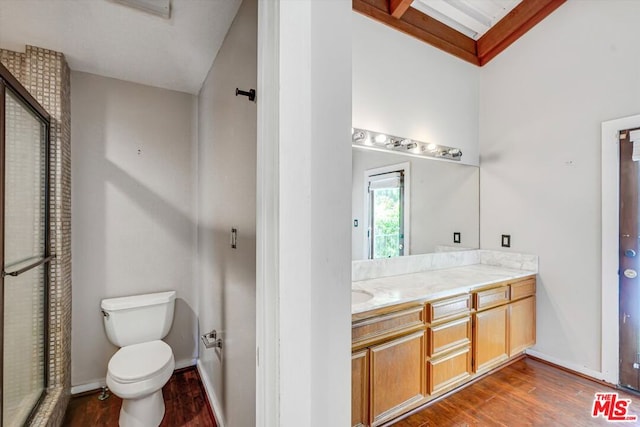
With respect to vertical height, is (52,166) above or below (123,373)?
above

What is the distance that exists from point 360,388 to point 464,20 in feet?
10.4

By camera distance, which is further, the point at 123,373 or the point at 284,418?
the point at 123,373

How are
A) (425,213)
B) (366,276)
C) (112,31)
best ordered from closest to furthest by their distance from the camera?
(112,31) → (366,276) → (425,213)

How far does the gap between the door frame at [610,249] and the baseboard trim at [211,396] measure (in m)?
2.79

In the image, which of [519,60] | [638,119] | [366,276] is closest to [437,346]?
[366,276]

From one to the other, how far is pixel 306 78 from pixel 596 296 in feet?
9.57

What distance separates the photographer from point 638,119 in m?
2.09

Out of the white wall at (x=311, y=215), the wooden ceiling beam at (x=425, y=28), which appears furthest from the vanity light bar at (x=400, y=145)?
the white wall at (x=311, y=215)

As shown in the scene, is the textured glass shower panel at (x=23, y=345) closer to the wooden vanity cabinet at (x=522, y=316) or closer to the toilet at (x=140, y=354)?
the toilet at (x=140, y=354)

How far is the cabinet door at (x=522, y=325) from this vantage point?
2.39m

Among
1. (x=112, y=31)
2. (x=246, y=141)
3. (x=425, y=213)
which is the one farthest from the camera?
(x=425, y=213)

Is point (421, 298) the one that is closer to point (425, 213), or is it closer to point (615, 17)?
point (425, 213)

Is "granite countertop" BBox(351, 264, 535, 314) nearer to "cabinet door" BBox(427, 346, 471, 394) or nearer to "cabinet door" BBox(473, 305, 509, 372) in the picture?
"cabinet door" BBox(473, 305, 509, 372)

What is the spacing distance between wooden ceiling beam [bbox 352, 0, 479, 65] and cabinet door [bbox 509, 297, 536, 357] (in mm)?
2380
